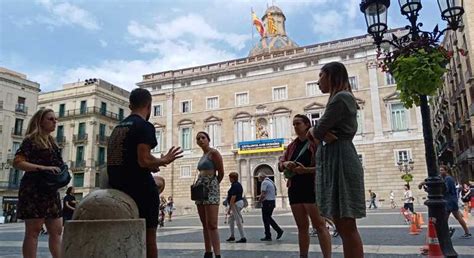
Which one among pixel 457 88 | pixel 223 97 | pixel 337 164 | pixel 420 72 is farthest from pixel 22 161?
pixel 457 88

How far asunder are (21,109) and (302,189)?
3955cm

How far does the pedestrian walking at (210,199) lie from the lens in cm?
478

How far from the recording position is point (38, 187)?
3.95 metres

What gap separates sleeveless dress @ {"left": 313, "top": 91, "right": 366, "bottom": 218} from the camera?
114 inches

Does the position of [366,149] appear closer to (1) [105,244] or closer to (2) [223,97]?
(2) [223,97]

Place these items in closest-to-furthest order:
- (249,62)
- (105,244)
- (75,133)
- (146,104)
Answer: (105,244) → (146,104) → (249,62) → (75,133)

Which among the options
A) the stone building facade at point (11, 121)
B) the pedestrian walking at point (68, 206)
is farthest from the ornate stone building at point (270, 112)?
the pedestrian walking at point (68, 206)

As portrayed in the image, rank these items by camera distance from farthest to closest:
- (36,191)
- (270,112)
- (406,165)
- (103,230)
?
(270,112), (406,165), (36,191), (103,230)

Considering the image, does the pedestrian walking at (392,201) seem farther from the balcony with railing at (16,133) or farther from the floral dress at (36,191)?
the balcony with railing at (16,133)

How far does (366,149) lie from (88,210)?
28.3m

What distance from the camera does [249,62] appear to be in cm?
3356

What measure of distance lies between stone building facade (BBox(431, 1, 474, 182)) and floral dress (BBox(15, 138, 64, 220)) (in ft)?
75.4

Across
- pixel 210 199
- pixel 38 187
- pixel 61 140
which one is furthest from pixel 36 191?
pixel 61 140

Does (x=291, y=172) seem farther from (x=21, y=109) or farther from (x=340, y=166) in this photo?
(x=21, y=109)
